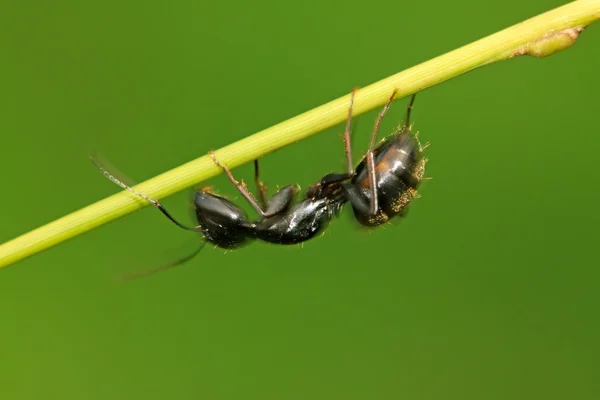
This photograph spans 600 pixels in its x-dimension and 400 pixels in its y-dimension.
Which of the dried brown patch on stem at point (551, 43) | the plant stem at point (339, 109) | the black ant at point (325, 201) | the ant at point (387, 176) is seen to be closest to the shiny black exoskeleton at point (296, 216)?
the black ant at point (325, 201)

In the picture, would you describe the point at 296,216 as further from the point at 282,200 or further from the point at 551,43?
the point at 551,43

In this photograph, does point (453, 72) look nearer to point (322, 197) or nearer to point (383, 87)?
point (383, 87)

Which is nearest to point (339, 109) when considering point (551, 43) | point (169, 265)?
point (551, 43)

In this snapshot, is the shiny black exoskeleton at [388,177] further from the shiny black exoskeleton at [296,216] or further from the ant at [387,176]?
the shiny black exoskeleton at [296,216]

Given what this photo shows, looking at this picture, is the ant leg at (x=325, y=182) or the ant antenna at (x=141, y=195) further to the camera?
the ant leg at (x=325, y=182)

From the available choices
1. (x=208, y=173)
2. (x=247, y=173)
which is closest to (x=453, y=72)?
(x=208, y=173)

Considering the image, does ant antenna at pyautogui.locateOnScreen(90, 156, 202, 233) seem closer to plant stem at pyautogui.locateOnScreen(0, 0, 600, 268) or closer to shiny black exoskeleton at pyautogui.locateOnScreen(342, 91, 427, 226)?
plant stem at pyautogui.locateOnScreen(0, 0, 600, 268)
